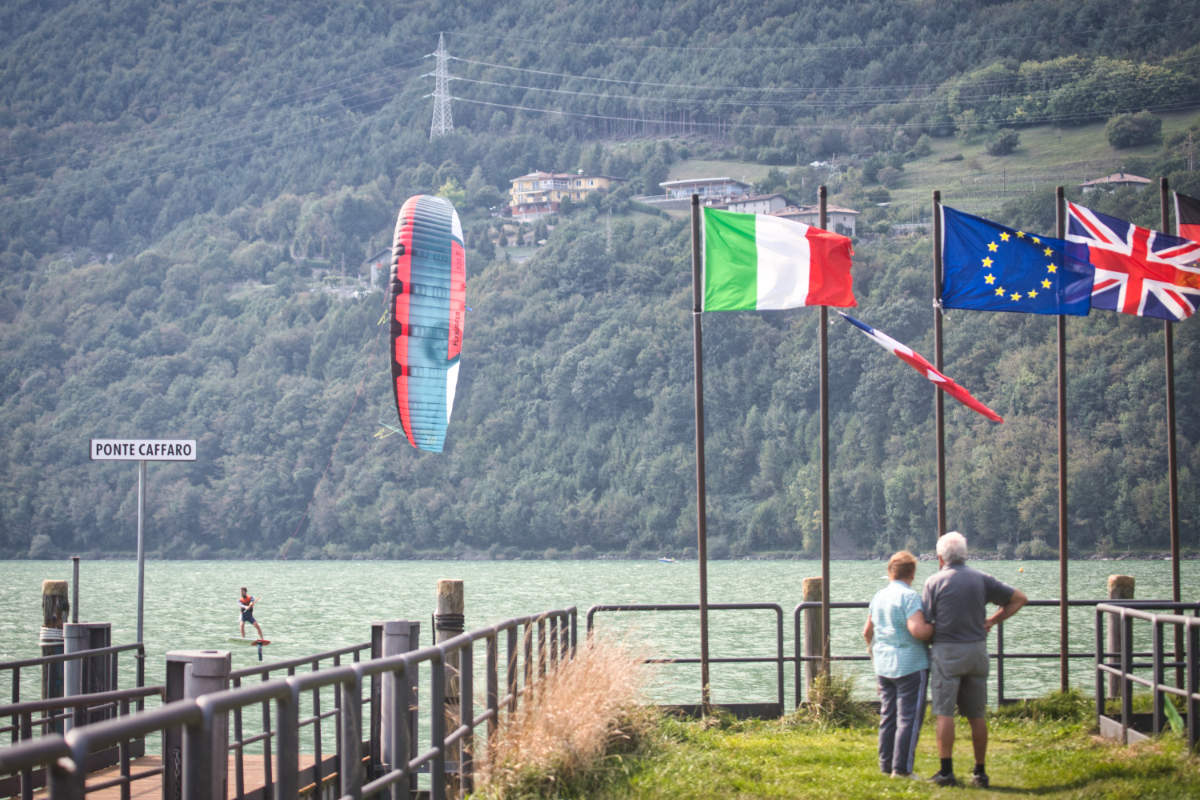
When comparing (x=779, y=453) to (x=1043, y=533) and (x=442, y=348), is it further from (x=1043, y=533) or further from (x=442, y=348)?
(x=442, y=348)

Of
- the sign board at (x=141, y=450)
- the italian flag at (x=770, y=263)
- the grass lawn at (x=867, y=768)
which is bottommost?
the grass lawn at (x=867, y=768)

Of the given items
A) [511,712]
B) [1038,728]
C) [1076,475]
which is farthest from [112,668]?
[1076,475]

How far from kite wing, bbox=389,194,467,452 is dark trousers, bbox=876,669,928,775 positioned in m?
20.9

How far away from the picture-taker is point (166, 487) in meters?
152

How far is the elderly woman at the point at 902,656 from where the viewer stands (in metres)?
9.62

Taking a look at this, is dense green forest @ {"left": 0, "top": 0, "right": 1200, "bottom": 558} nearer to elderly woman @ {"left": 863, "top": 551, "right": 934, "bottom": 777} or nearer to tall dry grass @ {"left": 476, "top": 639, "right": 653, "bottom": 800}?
elderly woman @ {"left": 863, "top": 551, "right": 934, "bottom": 777}

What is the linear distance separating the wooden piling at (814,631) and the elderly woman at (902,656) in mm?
3439

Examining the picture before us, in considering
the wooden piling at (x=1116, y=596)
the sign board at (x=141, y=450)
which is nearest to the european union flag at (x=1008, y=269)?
the wooden piling at (x=1116, y=596)

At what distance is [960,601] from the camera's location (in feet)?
30.9

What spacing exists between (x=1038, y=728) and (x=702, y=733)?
2817 mm

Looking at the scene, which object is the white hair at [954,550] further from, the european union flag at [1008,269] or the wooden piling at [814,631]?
the european union flag at [1008,269]

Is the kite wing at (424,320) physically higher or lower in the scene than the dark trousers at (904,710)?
higher

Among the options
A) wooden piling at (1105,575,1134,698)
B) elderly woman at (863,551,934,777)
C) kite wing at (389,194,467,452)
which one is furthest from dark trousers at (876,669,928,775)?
kite wing at (389,194,467,452)

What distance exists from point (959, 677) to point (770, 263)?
5.59m
